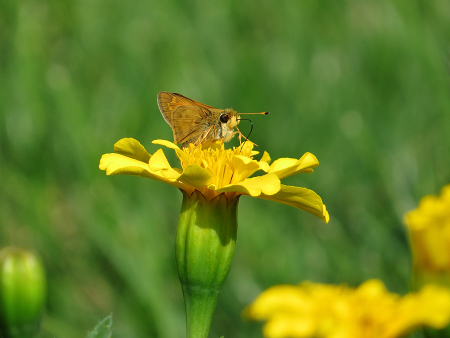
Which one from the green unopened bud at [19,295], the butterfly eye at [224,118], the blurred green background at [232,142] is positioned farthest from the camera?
the blurred green background at [232,142]

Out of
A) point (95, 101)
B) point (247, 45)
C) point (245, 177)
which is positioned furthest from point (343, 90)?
point (245, 177)

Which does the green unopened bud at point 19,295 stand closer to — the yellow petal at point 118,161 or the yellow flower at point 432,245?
the yellow petal at point 118,161

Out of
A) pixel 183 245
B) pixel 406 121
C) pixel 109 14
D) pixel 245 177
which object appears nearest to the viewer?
pixel 183 245

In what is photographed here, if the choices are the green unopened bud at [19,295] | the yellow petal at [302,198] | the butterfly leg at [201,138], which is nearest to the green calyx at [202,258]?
the yellow petal at [302,198]

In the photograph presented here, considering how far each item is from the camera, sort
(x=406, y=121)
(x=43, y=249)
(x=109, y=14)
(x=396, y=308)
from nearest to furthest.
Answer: (x=396, y=308) → (x=43, y=249) → (x=406, y=121) → (x=109, y=14)

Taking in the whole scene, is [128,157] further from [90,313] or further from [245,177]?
[90,313]

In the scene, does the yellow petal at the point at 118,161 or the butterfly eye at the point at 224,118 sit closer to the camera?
the yellow petal at the point at 118,161
